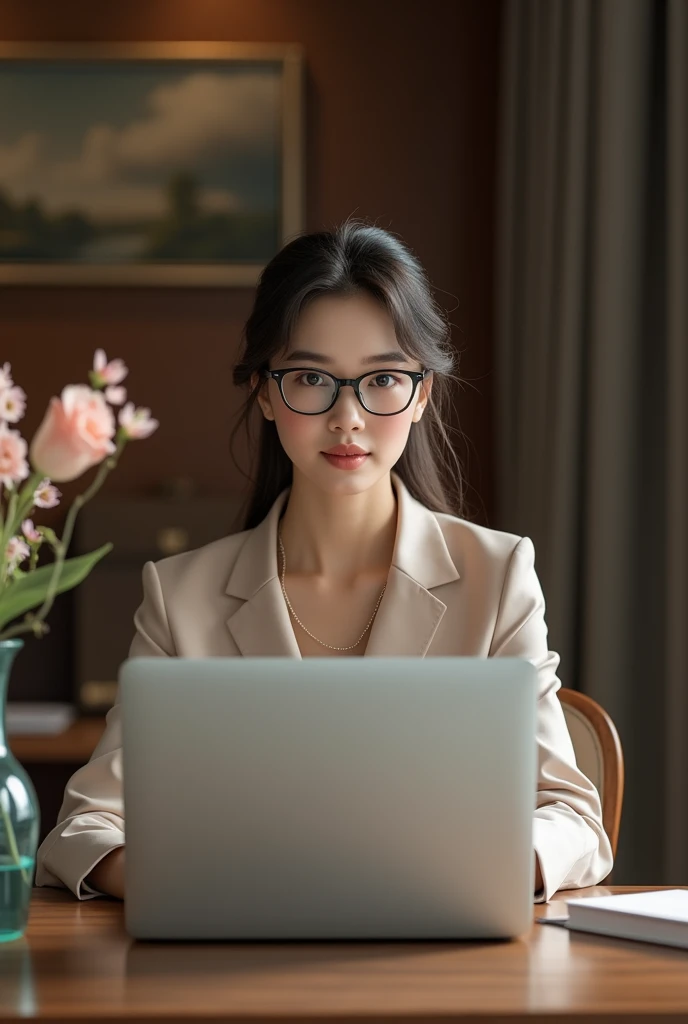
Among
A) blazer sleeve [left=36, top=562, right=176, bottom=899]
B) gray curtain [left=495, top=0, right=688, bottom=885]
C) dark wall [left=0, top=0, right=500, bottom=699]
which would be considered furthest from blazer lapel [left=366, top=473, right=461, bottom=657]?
dark wall [left=0, top=0, right=500, bottom=699]

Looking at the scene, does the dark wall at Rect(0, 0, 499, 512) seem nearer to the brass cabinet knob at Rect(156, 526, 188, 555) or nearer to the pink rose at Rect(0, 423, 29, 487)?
the brass cabinet knob at Rect(156, 526, 188, 555)

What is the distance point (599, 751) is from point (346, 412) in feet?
2.02

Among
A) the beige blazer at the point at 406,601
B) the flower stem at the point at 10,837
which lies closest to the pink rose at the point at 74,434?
the flower stem at the point at 10,837

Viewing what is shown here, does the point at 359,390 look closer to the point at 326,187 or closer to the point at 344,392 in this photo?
the point at 344,392

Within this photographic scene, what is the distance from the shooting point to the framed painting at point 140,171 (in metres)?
3.44

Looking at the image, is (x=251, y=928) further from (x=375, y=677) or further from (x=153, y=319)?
(x=153, y=319)

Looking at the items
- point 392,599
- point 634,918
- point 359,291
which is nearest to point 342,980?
point 634,918

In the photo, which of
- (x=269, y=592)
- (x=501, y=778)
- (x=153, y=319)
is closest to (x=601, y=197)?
(x=153, y=319)

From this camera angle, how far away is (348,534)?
1.93 metres

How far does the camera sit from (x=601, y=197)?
2922 millimetres

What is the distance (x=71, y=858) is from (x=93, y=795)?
134 mm

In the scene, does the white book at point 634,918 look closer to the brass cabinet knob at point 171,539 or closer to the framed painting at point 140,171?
the brass cabinet knob at point 171,539

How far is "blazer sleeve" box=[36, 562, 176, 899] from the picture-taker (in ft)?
4.43

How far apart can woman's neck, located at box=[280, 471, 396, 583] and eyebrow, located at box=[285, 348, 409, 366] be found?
0.22 metres
